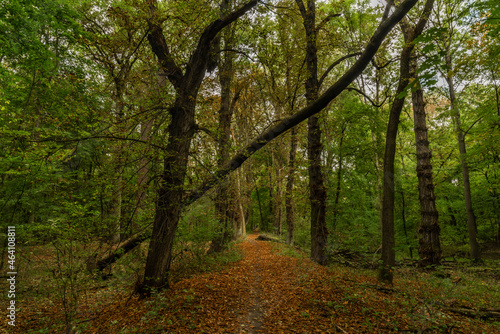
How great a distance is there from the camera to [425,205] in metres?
9.27

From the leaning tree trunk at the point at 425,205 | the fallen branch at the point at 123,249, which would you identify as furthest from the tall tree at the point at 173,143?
the leaning tree trunk at the point at 425,205

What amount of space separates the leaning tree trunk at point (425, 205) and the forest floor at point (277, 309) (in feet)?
6.86

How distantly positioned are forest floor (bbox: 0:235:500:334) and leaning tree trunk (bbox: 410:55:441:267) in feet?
6.86

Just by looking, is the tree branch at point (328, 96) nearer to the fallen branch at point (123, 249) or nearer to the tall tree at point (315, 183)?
the fallen branch at point (123, 249)

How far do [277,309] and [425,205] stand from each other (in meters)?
7.71

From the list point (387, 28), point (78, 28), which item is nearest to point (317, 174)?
point (387, 28)

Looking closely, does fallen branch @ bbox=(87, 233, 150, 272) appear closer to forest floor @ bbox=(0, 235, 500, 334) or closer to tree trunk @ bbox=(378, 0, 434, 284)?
forest floor @ bbox=(0, 235, 500, 334)

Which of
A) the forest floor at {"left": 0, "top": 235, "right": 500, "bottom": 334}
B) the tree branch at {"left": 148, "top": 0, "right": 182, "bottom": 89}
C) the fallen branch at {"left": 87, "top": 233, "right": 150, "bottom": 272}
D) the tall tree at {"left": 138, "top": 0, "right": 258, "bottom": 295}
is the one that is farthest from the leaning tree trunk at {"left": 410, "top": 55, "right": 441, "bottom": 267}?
Answer: the fallen branch at {"left": 87, "top": 233, "right": 150, "bottom": 272}

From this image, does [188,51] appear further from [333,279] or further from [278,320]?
[333,279]

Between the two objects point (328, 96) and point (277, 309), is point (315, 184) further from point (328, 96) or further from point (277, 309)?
point (277, 309)

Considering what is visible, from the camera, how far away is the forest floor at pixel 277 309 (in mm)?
4254

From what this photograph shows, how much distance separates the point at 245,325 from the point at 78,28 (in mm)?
11549

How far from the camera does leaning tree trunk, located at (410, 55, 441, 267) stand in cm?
891

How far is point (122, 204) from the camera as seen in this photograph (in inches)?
205
